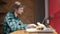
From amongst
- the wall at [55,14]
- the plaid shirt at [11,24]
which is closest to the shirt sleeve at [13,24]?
the plaid shirt at [11,24]

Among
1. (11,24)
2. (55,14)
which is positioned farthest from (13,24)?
(55,14)

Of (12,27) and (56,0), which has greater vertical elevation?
(56,0)

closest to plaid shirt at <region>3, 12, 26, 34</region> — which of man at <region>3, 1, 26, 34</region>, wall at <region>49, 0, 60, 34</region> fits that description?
man at <region>3, 1, 26, 34</region>

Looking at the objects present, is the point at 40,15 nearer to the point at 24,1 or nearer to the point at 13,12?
the point at 24,1

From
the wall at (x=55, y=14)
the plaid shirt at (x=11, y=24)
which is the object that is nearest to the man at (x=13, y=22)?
the plaid shirt at (x=11, y=24)

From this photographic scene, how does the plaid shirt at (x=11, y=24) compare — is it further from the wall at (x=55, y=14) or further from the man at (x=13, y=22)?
the wall at (x=55, y=14)

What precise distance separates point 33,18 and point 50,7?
575mm

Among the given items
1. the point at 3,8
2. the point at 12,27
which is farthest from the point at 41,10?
the point at 12,27

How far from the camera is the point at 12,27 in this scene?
2.96 meters

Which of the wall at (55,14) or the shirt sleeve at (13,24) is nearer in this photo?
the shirt sleeve at (13,24)

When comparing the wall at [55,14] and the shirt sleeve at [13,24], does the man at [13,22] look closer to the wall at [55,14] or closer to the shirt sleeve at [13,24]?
the shirt sleeve at [13,24]

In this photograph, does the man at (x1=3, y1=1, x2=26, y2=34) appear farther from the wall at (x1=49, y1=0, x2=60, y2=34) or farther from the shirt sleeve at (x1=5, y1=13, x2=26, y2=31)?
the wall at (x1=49, y1=0, x2=60, y2=34)

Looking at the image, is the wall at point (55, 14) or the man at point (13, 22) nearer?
the man at point (13, 22)

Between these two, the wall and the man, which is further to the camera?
the wall
